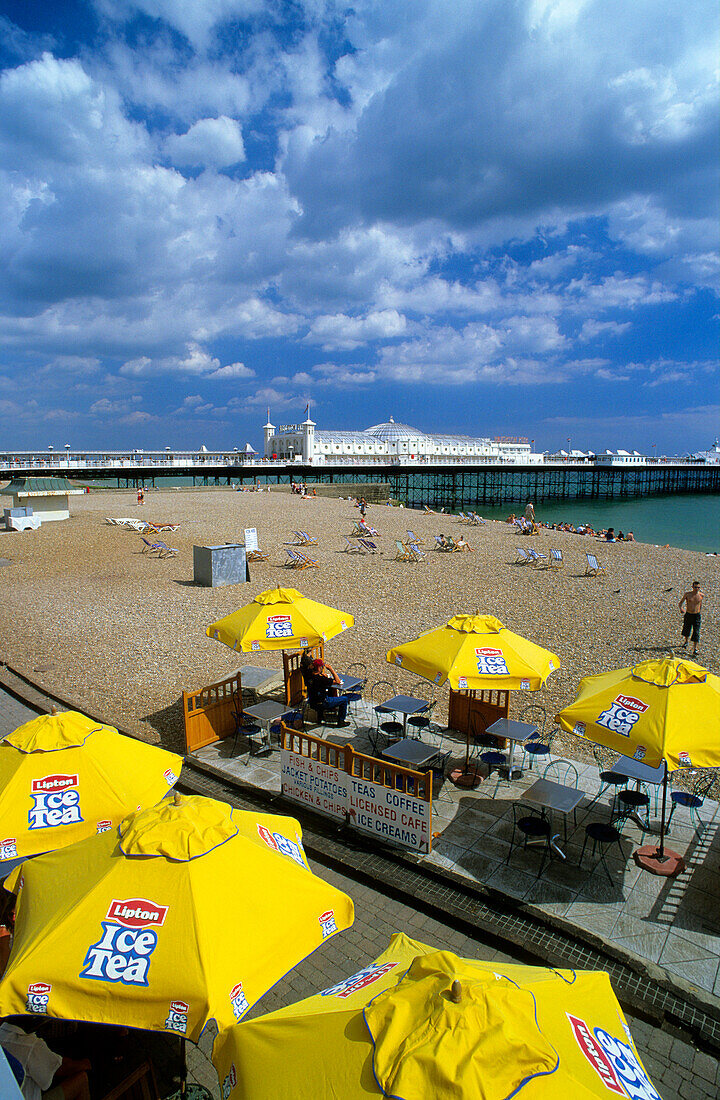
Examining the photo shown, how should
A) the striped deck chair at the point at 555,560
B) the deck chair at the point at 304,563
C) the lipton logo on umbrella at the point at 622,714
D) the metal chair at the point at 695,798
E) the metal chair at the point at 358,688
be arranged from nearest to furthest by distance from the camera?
1. the lipton logo on umbrella at the point at 622,714
2. the metal chair at the point at 695,798
3. the metal chair at the point at 358,688
4. the deck chair at the point at 304,563
5. the striped deck chair at the point at 555,560

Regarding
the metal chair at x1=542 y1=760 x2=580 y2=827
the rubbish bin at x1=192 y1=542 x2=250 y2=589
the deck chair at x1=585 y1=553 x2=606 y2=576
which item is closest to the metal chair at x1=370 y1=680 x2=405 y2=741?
the metal chair at x1=542 y1=760 x2=580 y2=827

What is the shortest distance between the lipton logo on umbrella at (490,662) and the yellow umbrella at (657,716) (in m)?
0.93

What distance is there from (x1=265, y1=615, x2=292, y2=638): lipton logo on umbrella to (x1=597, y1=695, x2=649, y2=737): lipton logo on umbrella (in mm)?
3757

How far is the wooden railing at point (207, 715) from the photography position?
7008 millimetres

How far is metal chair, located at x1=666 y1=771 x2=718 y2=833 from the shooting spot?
17.3 ft

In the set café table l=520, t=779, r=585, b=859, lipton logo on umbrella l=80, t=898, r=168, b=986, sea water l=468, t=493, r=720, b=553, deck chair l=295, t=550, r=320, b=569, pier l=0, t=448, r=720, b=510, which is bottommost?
sea water l=468, t=493, r=720, b=553

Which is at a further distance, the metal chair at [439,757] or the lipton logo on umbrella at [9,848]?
the metal chair at [439,757]

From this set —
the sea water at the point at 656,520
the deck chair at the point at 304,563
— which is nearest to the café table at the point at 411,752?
the deck chair at the point at 304,563

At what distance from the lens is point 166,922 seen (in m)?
2.75

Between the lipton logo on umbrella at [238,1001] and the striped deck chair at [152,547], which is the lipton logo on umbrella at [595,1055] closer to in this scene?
the lipton logo on umbrella at [238,1001]

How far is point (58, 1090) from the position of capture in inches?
107

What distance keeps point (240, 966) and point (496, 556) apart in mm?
19558

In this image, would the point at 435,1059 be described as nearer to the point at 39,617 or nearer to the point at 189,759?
the point at 189,759

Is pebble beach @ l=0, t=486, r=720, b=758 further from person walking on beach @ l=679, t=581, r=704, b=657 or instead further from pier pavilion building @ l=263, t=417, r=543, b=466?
pier pavilion building @ l=263, t=417, r=543, b=466
